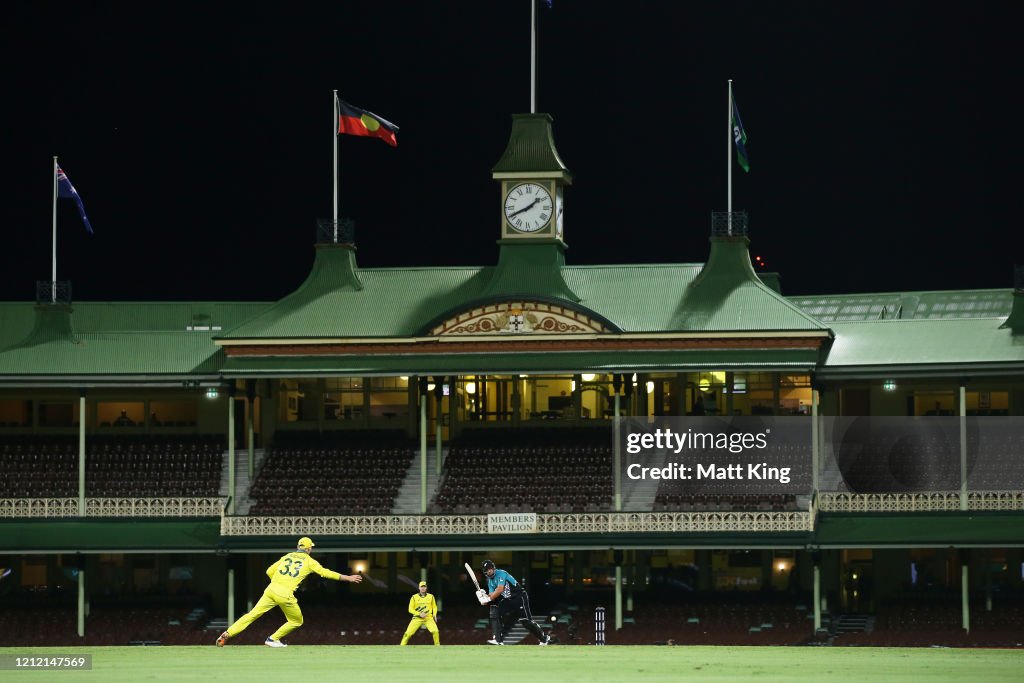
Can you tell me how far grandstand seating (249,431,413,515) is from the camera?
2156 inches

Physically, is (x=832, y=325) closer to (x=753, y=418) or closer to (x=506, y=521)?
(x=753, y=418)

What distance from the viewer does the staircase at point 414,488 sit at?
5491 cm

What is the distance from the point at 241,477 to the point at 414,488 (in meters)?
5.20

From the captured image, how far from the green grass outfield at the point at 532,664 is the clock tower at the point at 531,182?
78.9ft

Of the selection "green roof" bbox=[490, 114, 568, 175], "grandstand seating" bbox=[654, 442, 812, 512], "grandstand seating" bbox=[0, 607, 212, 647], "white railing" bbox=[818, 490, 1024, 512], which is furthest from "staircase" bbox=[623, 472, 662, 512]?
"grandstand seating" bbox=[0, 607, 212, 647]

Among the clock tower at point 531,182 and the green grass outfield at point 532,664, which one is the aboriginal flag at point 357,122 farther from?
the green grass outfield at point 532,664

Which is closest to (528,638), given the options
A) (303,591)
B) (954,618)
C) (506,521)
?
(506,521)

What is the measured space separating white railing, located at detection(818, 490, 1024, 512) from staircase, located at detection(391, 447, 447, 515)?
1103 centimetres

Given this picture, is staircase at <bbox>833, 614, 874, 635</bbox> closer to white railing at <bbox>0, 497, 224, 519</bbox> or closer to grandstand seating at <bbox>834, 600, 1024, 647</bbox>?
grandstand seating at <bbox>834, 600, 1024, 647</bbox>

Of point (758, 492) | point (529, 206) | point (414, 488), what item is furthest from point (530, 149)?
point (758, 492)

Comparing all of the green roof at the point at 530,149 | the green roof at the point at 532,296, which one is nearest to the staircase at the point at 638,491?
the green roof at the point at 532,296

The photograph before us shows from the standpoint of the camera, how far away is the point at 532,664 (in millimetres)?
32281

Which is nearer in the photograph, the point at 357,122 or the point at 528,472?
the point at 528,472

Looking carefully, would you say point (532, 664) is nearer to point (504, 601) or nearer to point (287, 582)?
point (287, 582)
